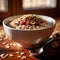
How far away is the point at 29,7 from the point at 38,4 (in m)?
0.09

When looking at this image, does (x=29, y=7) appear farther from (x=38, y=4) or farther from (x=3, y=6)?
(x=3, y=6)

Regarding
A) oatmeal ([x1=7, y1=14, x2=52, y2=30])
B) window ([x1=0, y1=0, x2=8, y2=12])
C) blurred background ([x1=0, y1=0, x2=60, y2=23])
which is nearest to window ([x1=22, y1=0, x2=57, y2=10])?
blurred background ([x1=0, y1=0, x2=60, y2=23])

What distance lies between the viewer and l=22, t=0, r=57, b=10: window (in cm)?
148

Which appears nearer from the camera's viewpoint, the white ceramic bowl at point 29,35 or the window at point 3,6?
the white ceramic bowl at point 29,35

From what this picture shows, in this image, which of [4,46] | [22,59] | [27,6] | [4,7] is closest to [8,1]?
[4,7]

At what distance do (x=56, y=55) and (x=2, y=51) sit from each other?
0.26 metres

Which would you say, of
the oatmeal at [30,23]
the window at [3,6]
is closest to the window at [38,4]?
the window at [3,6]

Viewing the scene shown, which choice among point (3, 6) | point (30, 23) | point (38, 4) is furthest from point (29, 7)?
point (30, 23)

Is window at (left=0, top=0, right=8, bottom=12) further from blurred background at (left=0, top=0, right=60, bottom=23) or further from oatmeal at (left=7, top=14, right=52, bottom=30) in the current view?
oatmeal at (left=7, top=14, right=52, bottom=30)

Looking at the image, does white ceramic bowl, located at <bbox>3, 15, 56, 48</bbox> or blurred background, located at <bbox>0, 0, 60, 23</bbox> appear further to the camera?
blurred background, located at <bbox>0, 0, 60, 23</bbox>

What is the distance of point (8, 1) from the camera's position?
1.38 meters

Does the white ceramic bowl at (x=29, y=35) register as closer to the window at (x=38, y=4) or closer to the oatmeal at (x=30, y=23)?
the oatmeal at (x=30, y=23)

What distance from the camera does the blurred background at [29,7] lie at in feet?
4.58

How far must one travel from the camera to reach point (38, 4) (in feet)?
5.06
